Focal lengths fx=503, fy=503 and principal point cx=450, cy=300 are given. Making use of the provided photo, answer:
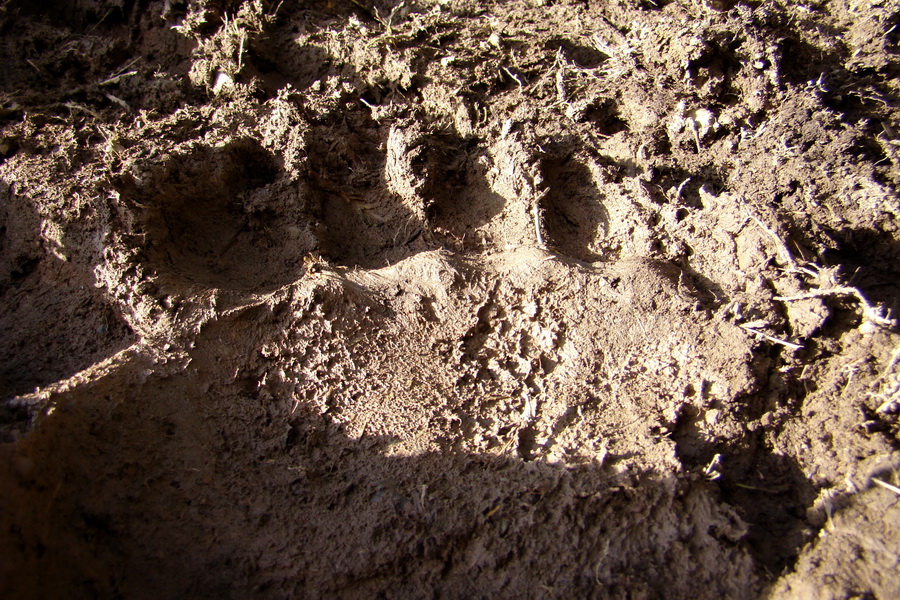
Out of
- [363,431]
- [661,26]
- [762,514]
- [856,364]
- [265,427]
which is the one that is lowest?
[762,514]

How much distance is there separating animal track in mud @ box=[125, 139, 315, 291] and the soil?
15 mm

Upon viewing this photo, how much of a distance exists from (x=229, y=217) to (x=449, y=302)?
4.02ft

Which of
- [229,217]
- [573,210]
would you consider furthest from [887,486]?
[229,217]

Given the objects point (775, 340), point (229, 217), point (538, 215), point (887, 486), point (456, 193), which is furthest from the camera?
point (456, 193)

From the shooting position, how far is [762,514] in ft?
6.20

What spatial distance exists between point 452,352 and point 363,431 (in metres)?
0.50

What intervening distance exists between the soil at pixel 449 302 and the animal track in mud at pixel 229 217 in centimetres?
2

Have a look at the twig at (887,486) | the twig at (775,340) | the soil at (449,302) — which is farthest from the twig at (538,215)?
the twig at (887,486)

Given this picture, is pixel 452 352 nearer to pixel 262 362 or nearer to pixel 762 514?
pixel 262 362

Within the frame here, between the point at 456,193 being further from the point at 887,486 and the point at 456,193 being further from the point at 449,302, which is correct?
the point at 887,486

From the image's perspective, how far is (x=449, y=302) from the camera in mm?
2229

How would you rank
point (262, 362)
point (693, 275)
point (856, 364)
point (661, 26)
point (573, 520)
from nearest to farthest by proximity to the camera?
point (573, 520) < point (856, 364) < point (262, 362) < point (693, 275) < point (661, 26)

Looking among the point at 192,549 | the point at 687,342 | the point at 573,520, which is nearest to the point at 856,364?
the point at 687,342

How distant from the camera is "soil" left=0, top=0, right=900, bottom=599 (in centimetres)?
181
